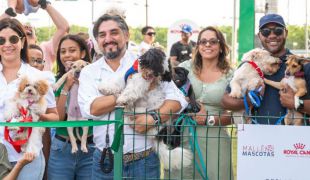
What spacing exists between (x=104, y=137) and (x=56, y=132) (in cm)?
106

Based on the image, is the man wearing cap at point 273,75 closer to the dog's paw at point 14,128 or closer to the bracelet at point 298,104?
the bracelet at point 298,104

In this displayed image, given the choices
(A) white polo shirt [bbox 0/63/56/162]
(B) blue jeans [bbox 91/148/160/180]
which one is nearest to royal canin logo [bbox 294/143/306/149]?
(B) blue jeans [bbox 91/148/160/180]

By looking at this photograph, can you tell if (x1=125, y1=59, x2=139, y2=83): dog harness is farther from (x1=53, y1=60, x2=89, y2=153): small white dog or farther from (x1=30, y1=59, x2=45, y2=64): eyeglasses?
(x1=30, y1=59, x2=45, y2=64): eyeglasses

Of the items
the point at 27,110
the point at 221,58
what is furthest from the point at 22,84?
the point at 221,58

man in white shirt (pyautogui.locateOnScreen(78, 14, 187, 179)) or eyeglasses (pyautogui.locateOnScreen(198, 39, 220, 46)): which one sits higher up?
eyeglasses (pyautogui.locateOnScreen(198, 39, 220, 46))

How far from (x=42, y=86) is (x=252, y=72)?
1.90 metres

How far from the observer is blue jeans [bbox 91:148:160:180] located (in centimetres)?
474

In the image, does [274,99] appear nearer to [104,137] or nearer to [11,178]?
[104,137]

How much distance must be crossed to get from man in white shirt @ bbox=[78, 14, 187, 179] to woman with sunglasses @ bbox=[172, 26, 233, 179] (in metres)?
0.39

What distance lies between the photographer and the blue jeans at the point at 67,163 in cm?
557

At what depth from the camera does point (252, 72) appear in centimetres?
540

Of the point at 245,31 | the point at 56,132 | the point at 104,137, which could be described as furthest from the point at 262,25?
the point at 245,31

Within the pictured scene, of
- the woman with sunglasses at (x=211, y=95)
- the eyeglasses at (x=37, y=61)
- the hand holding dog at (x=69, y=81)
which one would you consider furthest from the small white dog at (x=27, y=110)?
the woman with sunglasses at (x=211, y=95)

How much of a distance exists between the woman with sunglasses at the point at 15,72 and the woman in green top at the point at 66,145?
50 centimetres
